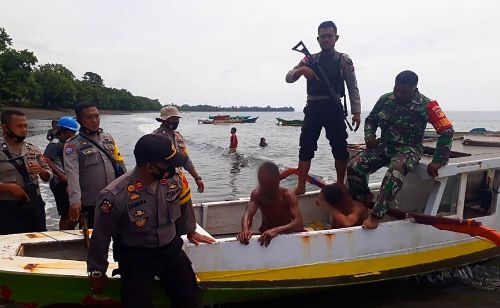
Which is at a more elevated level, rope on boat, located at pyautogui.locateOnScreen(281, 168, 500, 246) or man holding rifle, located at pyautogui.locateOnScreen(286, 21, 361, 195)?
man holding rifle, located at pyautogui.locateOnScreen(286, 21, 361, 195)

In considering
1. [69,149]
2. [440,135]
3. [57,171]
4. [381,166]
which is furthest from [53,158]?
[440,135]

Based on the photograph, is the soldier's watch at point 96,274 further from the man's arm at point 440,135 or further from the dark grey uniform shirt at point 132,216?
the man's arm at point 440,135

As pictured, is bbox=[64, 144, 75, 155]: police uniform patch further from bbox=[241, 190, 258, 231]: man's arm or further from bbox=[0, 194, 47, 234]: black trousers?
bbox=[241, 190, 258, 231]: man's arm

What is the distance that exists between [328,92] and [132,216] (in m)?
3.72

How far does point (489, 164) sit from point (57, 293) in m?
4.95

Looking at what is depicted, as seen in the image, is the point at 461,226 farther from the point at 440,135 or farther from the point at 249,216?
the point at 249,216

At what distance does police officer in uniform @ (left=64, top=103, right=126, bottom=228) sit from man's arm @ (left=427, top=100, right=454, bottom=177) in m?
3.53

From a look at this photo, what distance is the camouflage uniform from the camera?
4.85 metres

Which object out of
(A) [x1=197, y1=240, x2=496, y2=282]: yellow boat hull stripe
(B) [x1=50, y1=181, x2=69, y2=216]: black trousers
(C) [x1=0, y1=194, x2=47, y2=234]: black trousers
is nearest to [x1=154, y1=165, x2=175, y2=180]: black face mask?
(A) [x1=197, y1=240, x2=496, y2=282]: yellow boat hull stripe

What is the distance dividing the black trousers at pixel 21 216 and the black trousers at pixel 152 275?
225 cm

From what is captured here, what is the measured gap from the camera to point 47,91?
222 feet

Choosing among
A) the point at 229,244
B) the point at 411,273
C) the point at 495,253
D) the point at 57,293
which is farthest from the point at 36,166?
the point at 495,253

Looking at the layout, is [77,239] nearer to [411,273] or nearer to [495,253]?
[411,273]

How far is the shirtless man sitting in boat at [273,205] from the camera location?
449cm
